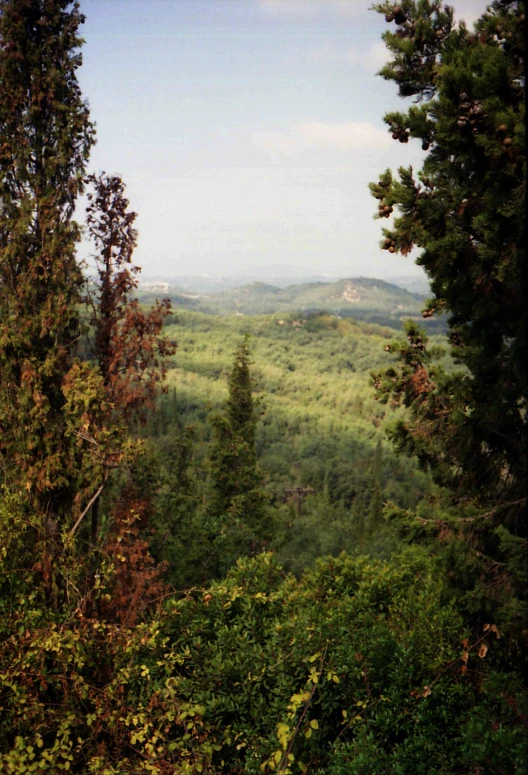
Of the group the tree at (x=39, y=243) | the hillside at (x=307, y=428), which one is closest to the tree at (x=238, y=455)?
the hillside at (x=307, y=428)

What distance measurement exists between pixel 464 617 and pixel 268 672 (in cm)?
233

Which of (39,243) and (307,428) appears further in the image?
(307,428)

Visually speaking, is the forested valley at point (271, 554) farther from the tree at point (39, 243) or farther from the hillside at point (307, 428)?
the hillside at point (307, 428)

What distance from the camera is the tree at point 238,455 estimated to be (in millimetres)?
18891

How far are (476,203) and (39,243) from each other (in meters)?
5.43

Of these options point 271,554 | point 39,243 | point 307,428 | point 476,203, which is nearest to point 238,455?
point 271,554

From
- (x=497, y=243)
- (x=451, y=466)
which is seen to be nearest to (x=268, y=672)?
(x=451, y=466)

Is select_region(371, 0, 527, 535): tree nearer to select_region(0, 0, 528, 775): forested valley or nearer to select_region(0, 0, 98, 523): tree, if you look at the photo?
select_region(0, 0, 528, 775): forested valley

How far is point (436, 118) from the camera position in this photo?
4578 millimetres

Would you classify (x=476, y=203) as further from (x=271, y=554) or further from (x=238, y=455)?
(x=238, y=455)

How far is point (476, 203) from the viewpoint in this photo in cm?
478

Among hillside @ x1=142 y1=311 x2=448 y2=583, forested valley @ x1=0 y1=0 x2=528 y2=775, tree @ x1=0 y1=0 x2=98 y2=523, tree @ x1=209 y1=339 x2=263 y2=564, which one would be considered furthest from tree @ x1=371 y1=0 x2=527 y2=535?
tree @ x1=209 y1=339 x2=263 y2=564

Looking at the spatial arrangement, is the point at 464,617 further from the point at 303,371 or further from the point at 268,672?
the point at 303,371

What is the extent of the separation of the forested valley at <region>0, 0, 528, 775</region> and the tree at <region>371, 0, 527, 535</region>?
24 mm
